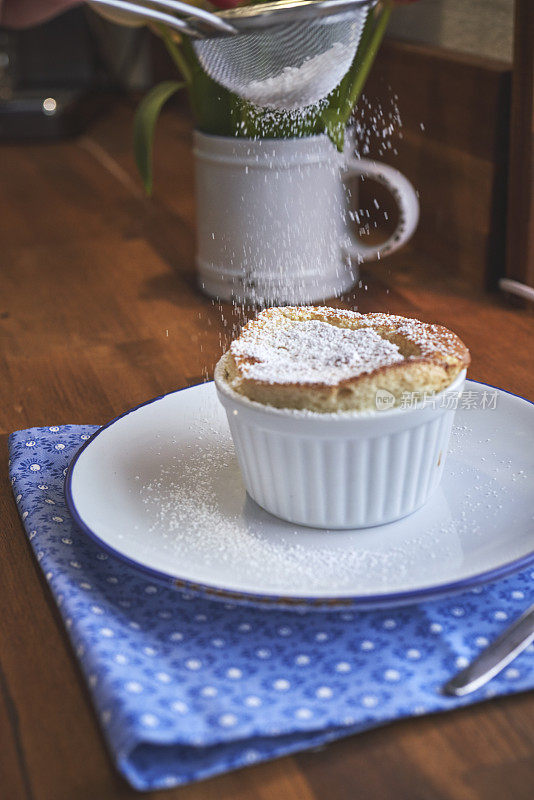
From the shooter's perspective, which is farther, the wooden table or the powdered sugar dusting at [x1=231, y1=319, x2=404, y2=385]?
the powdered sugar dusting at [x1=231, y1=319, x2=404, y2=385]

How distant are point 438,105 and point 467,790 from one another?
716mm

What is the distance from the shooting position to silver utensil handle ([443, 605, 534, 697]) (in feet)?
1.13

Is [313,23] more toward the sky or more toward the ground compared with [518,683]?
more toward the sky

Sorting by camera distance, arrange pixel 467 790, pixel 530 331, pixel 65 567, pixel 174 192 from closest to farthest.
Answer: pixel 467 790
pixel 65 567
pixel 530 331
pixel 174 192

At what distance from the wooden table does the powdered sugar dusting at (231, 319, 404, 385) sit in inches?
5.9

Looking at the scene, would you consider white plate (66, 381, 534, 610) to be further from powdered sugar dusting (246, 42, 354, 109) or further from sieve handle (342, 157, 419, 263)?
sieve handle (342, 157, 419, 263)

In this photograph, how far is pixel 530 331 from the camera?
75 centimetres

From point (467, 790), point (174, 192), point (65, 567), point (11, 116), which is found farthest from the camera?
point (11, 116)

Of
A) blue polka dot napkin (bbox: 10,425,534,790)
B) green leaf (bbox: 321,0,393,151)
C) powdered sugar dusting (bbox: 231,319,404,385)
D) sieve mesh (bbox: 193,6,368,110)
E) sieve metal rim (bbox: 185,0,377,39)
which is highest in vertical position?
sieve metal rim (bbox: 185,0,377,39)

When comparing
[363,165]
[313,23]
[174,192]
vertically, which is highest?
[313,23]

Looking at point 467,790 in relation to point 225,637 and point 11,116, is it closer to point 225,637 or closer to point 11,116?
point 225,637

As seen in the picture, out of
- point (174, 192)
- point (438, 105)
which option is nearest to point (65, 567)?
point (438, 105)

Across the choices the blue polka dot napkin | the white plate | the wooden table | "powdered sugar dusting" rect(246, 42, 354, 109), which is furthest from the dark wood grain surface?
the blue polka dot napkin

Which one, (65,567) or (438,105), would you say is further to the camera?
(438,105)
